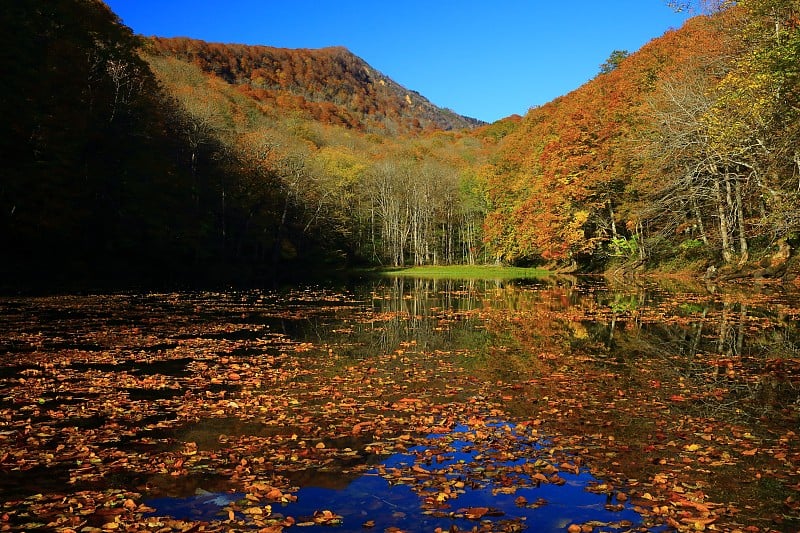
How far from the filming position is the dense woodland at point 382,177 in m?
26.8

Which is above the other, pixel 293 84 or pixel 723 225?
pixel 293 84

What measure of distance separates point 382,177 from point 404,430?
7089 cm

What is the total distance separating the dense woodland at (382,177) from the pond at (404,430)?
47.3ft

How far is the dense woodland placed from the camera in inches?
1056

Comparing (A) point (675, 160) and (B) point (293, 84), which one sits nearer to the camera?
(A) point (675, 160)

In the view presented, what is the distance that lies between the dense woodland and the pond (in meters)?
14.4

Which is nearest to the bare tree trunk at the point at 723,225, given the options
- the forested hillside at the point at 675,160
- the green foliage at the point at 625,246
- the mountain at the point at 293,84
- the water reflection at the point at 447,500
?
the forested hillside at the point at 675,160

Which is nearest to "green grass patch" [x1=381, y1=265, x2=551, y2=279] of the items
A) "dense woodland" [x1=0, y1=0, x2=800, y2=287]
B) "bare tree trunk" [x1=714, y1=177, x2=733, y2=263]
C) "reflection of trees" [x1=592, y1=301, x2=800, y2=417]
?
"dense woodland" [x1=0, y1=0, x2=800, y2=287]

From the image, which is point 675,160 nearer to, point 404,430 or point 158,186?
point 404,430

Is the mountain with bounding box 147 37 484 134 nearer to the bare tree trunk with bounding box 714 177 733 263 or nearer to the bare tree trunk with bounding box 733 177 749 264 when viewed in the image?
the bare tree trunk with bounding box 714 177 733 263

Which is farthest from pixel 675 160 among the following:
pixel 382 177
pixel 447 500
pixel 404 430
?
pixel 382 177

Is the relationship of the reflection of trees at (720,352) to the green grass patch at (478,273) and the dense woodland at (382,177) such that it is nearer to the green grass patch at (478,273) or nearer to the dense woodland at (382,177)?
the dense woodland at (382,177)

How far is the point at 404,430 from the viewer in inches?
289

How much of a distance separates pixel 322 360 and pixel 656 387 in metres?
6.90
